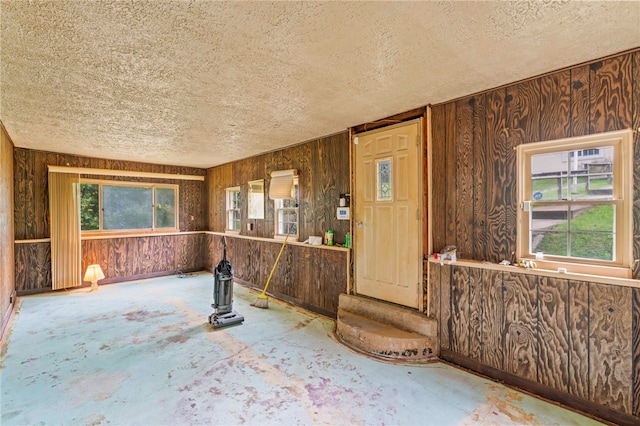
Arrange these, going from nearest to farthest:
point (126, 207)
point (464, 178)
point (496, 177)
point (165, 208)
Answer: point (496, 177) < point (464, 178) < point (126, 207) < point (165, 208)

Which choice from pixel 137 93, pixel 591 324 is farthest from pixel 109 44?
pixel 591 324

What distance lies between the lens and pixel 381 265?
3.66 metres

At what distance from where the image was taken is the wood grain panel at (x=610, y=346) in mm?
2061

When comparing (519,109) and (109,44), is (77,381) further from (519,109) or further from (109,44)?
(519,109)

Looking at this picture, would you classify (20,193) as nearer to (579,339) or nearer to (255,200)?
(255,200)

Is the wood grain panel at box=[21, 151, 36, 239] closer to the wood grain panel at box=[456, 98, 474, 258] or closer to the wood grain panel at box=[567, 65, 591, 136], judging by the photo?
the wood grain panel at box=[456, 98, 474, 258]

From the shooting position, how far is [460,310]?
291cm

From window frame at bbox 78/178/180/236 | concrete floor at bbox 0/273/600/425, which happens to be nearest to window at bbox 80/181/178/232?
window frame at bbox 78/178/180/236

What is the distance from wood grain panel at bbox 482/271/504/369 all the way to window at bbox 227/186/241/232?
5.20 meters

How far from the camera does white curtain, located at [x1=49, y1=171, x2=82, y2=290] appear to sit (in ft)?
17.9

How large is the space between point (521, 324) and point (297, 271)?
10.3 feet

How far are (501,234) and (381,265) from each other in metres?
1.41

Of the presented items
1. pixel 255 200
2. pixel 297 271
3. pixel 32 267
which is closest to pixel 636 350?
pixel 297 271

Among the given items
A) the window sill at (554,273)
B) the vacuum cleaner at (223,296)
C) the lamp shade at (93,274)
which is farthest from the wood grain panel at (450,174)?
the lamp shade at (93,274)
